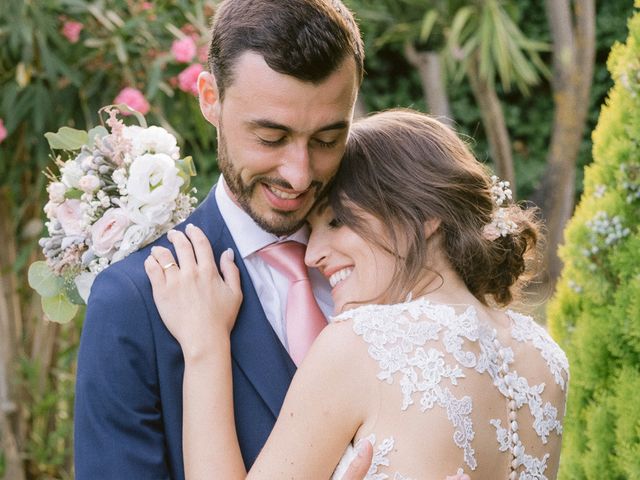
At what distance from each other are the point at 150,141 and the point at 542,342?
1.08 m

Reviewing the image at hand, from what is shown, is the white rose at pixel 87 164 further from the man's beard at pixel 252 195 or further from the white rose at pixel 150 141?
the man's beard at pixel 252 195

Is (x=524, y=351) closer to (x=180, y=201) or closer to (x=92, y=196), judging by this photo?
(x=180, y=201)

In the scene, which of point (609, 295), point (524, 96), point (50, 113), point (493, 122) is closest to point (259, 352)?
point (609, 295)

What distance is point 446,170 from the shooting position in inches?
90.9

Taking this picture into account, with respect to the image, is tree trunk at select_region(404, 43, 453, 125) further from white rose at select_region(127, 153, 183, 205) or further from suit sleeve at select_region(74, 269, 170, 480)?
suit sleeve at select_region(74, 269, 170, 480)

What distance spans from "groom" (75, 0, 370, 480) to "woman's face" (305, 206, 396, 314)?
8 cm

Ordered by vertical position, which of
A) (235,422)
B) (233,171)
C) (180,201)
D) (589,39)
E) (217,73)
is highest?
(217,73)

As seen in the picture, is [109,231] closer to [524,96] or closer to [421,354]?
[421,354]

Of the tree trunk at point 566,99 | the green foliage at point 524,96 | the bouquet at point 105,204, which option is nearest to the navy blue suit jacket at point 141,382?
the bouquet at point 105,204

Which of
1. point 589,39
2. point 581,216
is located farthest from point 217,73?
point 589,39

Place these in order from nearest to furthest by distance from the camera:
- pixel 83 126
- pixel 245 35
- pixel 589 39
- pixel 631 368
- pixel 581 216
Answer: pixel 245 35
pixel 631 368
pixel 581 216
pixel 83 126
pixel 589 39

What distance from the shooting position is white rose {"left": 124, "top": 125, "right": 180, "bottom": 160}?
93.7 inches

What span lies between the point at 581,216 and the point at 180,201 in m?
1.23

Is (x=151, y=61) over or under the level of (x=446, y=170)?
under
